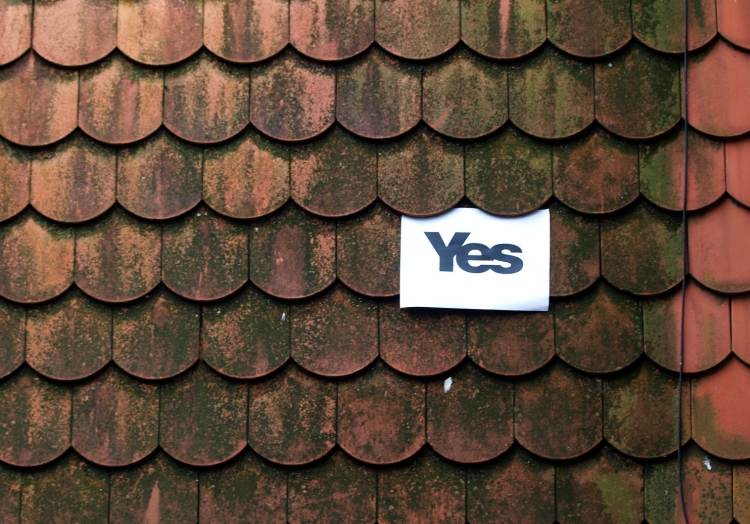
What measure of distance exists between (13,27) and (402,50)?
47.3 inches

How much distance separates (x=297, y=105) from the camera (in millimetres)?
2150

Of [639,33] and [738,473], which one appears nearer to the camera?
[738,473]

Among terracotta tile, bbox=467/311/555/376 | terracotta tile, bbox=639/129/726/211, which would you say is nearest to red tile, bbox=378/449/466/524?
terracotta tile, bbox=467/311/555/376

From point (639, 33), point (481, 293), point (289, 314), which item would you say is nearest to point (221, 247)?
point (289, 314)

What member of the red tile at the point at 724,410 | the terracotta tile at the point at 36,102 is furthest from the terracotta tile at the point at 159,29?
the red tile at the point at 724,410

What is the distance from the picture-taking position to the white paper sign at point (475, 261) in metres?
2.09

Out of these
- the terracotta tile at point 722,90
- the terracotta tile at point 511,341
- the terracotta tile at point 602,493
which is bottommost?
the terracotta tile at point 602,493

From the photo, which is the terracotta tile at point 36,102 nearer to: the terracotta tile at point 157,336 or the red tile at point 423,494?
the terracotta tile at point 157,336

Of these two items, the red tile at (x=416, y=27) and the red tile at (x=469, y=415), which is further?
the red tile at (x=416, y=27)

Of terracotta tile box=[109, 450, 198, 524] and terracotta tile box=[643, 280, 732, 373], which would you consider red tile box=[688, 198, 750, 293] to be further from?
terracotta tile box=[109, 450, 198, 524]

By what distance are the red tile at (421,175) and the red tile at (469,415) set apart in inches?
19.7

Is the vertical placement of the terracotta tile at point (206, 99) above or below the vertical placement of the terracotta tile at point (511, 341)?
above

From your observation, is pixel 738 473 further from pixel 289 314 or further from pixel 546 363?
pixel 289 314

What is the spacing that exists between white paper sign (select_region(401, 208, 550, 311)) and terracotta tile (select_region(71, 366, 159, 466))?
2.66ft
